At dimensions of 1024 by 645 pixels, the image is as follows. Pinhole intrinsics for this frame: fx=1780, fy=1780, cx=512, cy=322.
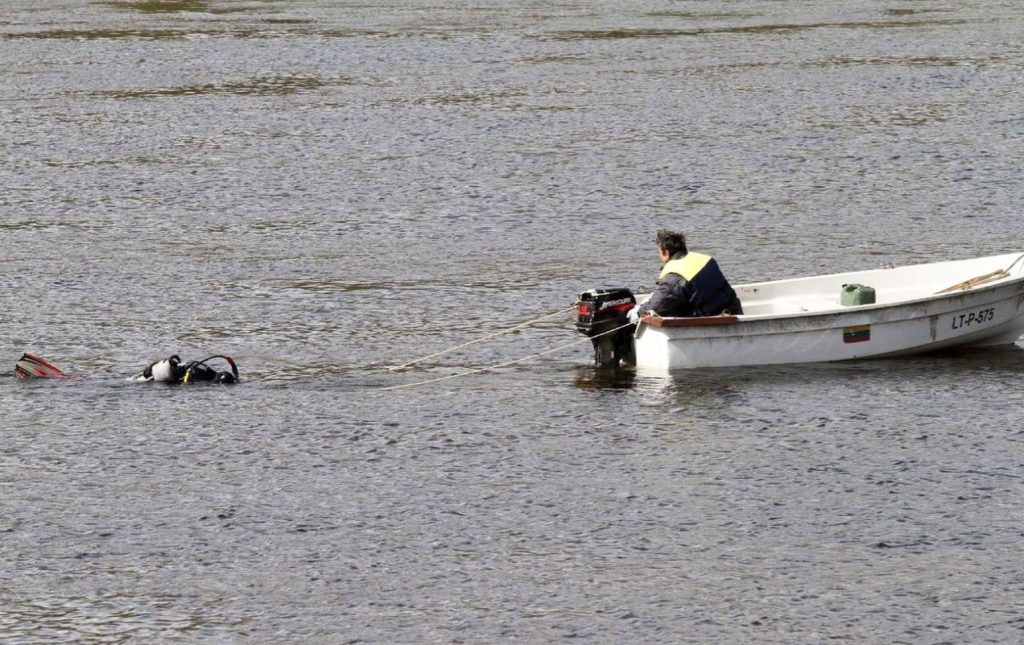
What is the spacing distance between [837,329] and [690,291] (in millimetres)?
1536

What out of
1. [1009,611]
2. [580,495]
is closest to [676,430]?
[580,495]

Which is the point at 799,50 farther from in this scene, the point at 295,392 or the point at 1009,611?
the point at 1009,611

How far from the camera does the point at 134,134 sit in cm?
3219

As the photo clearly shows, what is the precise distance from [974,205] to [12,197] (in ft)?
47.6

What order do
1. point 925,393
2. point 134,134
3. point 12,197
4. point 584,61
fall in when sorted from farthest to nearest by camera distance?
point 584,61 < point 134,134 < point 12,197 < point 925,393

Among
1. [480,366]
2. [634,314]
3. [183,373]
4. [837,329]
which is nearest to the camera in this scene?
[183,373]

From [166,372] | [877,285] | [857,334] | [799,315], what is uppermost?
[877,285]

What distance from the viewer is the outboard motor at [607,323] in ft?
58.4

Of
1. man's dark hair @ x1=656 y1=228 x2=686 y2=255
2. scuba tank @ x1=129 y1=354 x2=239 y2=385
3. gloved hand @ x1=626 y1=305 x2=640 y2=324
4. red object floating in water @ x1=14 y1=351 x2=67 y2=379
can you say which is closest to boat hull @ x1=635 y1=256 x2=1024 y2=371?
gloved hand @ x1=626 y1=305 x2=640 y2=324

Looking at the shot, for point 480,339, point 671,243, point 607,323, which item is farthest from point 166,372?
point 671,243

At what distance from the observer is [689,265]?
57.7 feet

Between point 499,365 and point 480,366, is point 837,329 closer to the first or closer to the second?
point 499,365

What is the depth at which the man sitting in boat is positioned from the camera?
17.6 meters

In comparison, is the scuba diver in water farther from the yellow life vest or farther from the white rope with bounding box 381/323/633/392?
the yellow life vest
